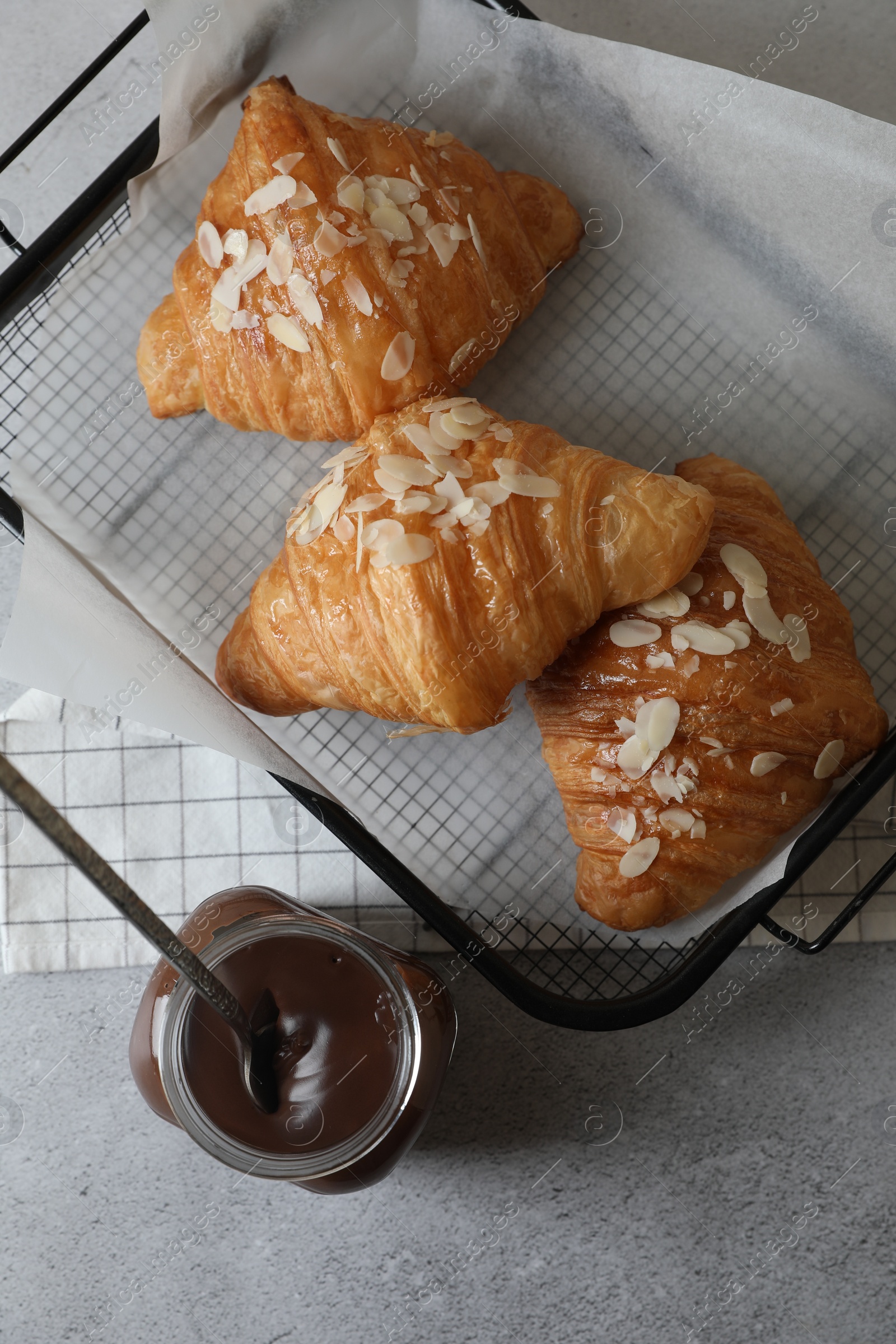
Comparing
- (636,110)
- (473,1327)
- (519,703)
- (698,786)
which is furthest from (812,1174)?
(636,110)

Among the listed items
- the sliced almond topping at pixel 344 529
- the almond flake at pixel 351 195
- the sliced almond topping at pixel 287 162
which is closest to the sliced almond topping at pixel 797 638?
the sliced almond topping at pixel 344 529

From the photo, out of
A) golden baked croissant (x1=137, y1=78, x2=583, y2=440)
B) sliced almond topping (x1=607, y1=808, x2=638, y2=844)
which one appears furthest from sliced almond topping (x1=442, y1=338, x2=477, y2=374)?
sliced almond topping (x1=607, y1=808, x2=638, y2=844)

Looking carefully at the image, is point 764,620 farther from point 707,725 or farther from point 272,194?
point 272,194

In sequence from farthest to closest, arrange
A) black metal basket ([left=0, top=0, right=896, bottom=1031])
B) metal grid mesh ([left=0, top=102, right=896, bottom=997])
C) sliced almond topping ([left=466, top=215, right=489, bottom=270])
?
metal grid mesh ([left=0, top=102, right=896, bottom=997])
sliced almond topping ([left=466, top=215, right=489, bottom=270])
black metal basket ([left=0, top=0, right=896, bottom=1031])

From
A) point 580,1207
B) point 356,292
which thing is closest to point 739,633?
point 356,292

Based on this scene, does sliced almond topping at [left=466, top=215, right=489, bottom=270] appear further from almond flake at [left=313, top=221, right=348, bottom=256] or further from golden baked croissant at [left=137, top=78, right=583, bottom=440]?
almond flake at [left=313, top=221, right=348, bottom=256]
